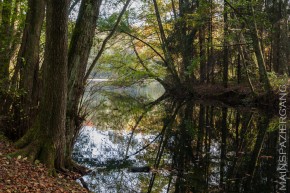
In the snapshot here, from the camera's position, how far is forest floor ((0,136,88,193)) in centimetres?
490

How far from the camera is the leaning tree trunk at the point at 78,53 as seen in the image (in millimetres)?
7484

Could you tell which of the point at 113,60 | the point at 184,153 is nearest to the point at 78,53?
the point at 184,153

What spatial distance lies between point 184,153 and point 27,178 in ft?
17.7

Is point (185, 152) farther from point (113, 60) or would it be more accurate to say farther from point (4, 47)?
point (113, 60)

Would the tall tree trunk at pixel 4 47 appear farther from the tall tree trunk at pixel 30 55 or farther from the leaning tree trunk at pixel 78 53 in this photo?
the leaning tree trunk at pixel 78 53

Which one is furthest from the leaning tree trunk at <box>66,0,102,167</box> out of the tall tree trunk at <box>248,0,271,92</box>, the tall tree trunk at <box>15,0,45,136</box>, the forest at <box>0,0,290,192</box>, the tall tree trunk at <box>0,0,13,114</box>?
the tall tree trunk at <box>248,0,271,92</box>

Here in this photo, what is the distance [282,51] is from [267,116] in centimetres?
554

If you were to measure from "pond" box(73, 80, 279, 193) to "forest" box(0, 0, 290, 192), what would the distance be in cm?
30

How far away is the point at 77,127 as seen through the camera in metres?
8.54

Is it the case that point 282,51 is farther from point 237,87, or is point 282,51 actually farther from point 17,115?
point 17,115

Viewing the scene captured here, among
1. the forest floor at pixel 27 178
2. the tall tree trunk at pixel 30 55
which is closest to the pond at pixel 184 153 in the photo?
the forest floor at pixel 27 178

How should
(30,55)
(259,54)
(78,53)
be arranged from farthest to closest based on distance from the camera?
1. (259,54)
2. (30,55)
3. (78,53)

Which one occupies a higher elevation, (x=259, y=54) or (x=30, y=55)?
(x=259, y=54)

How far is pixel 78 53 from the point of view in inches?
296
